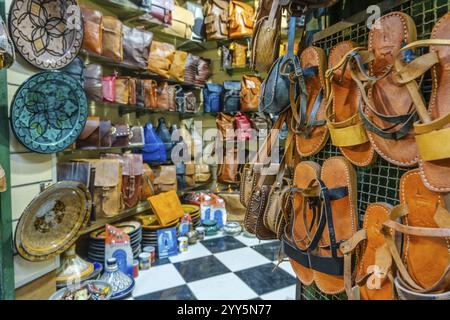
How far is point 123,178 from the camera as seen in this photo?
7.23ft

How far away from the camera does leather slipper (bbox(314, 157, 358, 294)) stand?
30.6 inches

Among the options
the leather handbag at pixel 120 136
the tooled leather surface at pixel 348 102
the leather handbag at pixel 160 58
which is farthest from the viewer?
the leather handbag at pixel 160 58

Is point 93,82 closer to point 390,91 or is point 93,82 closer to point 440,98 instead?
point 390,91

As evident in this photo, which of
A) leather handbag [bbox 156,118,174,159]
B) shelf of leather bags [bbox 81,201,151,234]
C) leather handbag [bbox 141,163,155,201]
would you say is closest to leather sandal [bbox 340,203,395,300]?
shelf of leather bags [bbox 81,201,151,234]

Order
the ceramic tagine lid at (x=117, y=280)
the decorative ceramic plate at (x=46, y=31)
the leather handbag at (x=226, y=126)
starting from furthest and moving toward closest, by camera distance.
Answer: the leather handbag at (x=226, y=126) < the ceramic tagine lid at (x=117, y=280) < the decorative ceramic plate at (x=46, y=31)

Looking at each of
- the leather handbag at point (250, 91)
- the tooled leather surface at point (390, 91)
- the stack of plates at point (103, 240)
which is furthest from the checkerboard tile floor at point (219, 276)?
the leather handbag at point (250, 91)

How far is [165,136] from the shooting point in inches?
110

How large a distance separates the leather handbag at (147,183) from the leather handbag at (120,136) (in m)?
0.28

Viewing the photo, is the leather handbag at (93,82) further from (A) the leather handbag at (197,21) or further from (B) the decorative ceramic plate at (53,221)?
(A) the leather handbag at (197,21)

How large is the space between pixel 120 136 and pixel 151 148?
15.7 inches

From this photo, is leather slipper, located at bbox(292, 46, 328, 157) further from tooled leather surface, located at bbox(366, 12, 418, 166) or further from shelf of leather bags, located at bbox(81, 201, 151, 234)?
shelf of leather bags, located at bbox(81, 201, 151, 234)

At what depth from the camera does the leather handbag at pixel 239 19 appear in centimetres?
299

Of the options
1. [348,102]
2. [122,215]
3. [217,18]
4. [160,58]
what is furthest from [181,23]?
[348,102]
